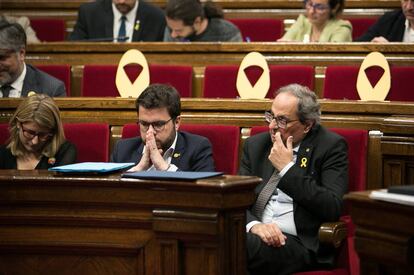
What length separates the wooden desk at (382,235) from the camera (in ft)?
4.99

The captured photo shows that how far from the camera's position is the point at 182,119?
257cm

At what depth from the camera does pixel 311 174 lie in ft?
7.32

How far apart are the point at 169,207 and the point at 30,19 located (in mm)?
2712

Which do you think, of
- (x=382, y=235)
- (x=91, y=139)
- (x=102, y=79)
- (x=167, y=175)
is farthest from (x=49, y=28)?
(x=382, y=235)

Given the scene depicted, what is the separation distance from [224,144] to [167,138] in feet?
0.54

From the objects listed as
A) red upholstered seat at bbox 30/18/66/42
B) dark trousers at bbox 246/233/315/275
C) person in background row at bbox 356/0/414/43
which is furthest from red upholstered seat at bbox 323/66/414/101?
red upholstered seat at bbox 30/18/66/42

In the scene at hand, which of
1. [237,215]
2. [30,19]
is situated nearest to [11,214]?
[237,215]

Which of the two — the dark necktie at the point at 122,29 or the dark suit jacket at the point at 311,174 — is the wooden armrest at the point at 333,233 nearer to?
the dark suit jacket at the point at 311,174

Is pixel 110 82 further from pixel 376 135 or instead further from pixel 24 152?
pixel 376 135

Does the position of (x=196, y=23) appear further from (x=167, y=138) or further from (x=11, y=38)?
(x=167, y=138)

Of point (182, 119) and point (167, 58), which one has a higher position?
point (167, 58)

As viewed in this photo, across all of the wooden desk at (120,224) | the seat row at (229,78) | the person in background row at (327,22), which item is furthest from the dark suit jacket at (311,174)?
the person in background row at (327,22)

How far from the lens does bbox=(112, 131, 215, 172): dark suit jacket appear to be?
2.35 meters

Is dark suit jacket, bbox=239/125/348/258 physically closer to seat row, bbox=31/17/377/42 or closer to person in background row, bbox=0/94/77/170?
person in background row, bbox=0/94/77/170
